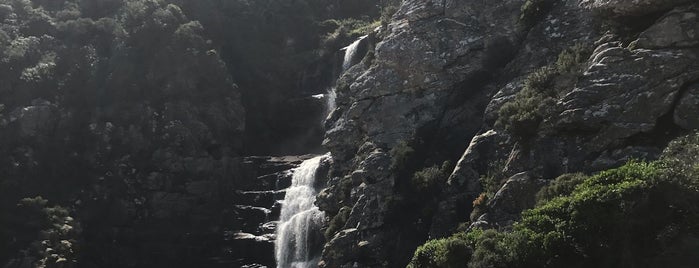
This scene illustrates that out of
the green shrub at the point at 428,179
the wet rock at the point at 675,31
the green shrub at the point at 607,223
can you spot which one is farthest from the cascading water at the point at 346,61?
the green shrub at the point at 607,223

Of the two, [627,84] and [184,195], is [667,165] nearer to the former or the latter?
[627,84]

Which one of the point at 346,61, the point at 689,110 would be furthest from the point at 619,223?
the point at 346,61

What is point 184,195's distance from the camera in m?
51.6

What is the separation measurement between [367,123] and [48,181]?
995 inches

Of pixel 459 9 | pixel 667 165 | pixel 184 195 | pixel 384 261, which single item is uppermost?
pixel 459 9

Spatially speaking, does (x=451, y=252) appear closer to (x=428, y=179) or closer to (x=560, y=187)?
(x=560, y=187)

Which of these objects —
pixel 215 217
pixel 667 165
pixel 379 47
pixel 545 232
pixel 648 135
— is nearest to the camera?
pixel 667 165

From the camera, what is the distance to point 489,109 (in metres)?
34.0

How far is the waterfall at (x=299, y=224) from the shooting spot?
4350 centimetres

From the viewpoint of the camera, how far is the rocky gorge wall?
26094mm

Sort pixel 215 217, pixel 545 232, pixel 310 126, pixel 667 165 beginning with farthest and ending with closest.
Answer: pixel 310 126
pixel 215 217
pixel 545 232
pixel 667 165

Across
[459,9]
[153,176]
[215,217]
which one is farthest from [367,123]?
[153,176]

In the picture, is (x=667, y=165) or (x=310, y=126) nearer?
(x=667, y=165)

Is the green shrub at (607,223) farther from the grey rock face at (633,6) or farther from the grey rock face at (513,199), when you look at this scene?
the grey rock face at (633,6)
